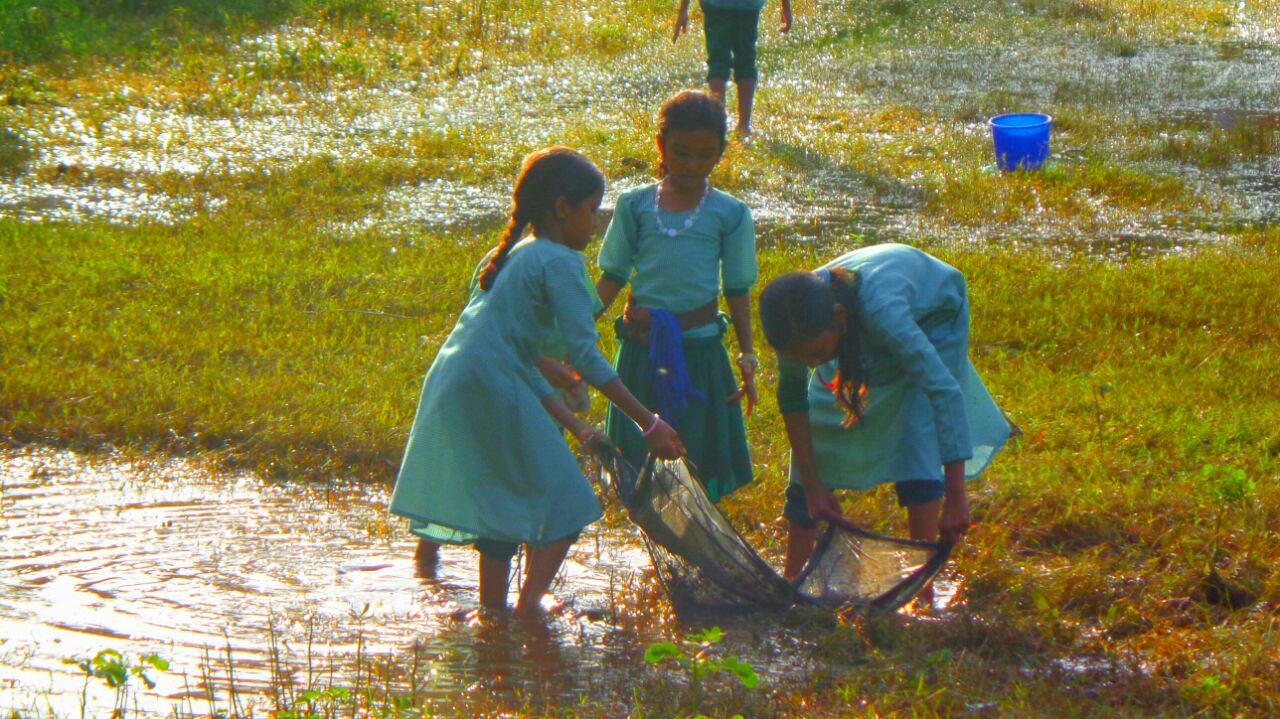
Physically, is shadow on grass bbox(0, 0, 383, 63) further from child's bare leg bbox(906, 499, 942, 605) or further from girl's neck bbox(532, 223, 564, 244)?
child's bare leg bbox(906, 499, 942, 605)

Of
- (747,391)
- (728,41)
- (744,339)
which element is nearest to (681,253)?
(744,339)

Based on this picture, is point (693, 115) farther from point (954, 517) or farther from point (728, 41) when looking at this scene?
point (728, 41)

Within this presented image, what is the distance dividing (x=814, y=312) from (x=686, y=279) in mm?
776

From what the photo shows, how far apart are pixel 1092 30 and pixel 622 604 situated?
12.8 meters

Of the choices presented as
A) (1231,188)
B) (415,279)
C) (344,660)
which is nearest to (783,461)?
(344,660)

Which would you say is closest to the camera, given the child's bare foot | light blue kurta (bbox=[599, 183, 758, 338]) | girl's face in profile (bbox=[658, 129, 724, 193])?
girl's face in profile (bbox=[658, 129, 724, 193])

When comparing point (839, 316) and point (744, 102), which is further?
point (744, 102)

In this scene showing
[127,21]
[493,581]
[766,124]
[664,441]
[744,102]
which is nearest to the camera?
[664,441]

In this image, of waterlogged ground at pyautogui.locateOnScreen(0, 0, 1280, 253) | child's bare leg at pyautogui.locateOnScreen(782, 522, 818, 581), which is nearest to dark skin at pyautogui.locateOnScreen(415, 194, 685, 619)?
child's bare leg at pyautogui.locateOnScreen(782, 522, 818, 581)

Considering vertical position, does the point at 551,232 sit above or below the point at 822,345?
above

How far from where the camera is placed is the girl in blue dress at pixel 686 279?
4211 mm

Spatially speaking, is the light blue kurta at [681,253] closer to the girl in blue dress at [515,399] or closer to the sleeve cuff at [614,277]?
the sleeve cuff at [614,277]

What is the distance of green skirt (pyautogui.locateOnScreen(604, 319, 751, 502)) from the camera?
14.4 feet

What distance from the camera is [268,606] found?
4285mm
